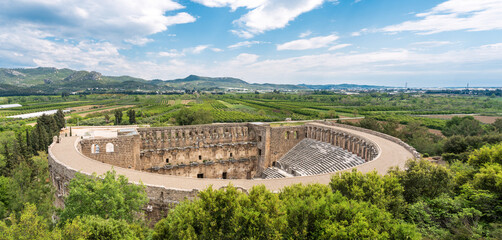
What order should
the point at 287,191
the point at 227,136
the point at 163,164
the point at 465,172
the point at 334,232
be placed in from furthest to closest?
the point at 227,136 → the point at 163,164 → the point at 465,172 → the point at 287,191 → the point at 334,232

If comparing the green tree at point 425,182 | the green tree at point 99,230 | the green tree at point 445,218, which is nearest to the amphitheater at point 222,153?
the green tree at point 425,182

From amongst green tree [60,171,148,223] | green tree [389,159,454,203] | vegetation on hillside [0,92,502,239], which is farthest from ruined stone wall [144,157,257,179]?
green tree [389,159,454,203]

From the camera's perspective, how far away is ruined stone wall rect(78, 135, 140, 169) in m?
30.5

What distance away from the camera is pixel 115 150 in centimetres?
3153

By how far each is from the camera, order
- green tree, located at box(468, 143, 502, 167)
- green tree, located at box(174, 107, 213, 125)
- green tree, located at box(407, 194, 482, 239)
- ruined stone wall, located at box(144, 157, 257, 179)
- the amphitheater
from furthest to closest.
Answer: green tree, located at box(174, 107, 213, 125), ruined stone wall, located at box(144, 157, 257, 179), the amphitheater, green tree, located at box(468, 143, 502, 167), green tree, located at box(407, 194, 482, 239)

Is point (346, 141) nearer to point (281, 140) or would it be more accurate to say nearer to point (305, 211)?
point (281, 140)

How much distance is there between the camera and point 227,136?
40.9 m

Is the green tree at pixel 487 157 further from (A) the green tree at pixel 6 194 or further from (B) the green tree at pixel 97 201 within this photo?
(A) the green tree at pixel 6 194

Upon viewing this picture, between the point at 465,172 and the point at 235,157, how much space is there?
1148 inches

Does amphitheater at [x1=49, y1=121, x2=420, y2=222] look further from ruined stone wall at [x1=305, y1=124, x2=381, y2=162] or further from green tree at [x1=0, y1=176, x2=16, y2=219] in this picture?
green tree at [x1=0, y1=176, x2=16, y2=219]

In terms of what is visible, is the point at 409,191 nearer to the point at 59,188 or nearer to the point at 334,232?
the point at 334,232

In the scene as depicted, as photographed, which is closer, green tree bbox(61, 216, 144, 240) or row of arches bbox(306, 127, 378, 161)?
green tree bbox(61, 216, 144, 240)

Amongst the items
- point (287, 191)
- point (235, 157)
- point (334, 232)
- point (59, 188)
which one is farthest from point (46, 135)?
point (334, 232)

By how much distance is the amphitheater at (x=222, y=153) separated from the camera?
2364 cm
